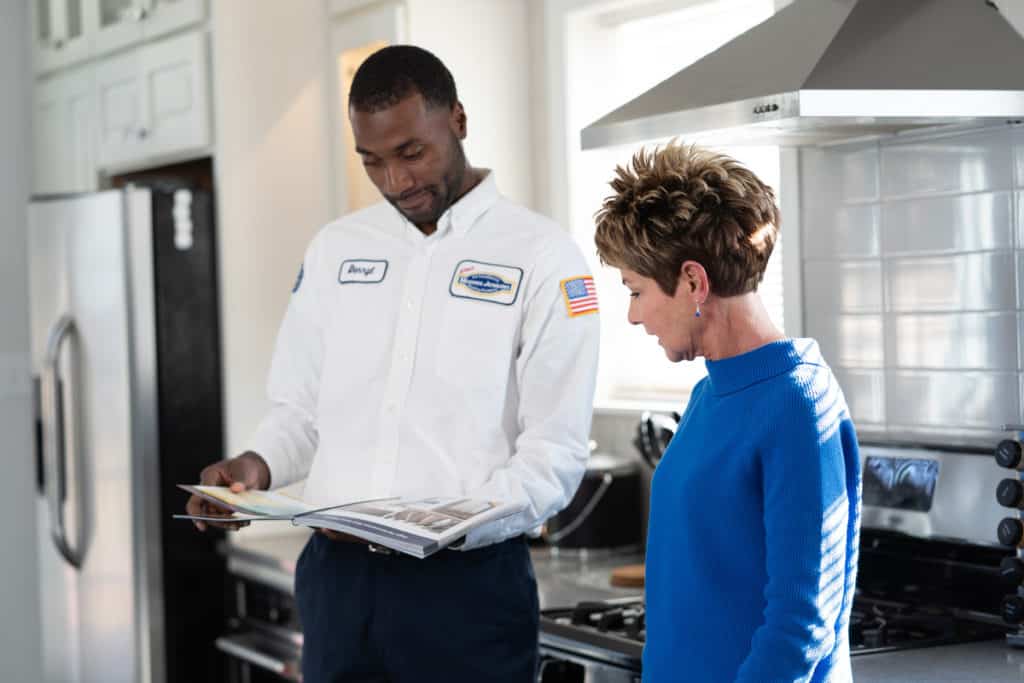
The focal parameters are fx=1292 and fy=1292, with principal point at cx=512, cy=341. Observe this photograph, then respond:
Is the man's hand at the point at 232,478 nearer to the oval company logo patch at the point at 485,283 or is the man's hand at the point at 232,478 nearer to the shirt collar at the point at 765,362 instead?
the oval company logo patch at the point at 485,283

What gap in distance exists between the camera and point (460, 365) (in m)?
1.90

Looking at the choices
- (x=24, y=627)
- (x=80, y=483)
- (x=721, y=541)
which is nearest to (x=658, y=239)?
(x=721, y=541)

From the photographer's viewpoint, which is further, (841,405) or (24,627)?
(24,627)

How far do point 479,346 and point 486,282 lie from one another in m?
0.10

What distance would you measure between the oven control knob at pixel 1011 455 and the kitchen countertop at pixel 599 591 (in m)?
0.26

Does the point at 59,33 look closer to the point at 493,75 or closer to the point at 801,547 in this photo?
the point at 493,75

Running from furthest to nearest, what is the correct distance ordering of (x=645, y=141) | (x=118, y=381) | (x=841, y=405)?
(x=118, y=381) → (x=645, y=141) → (x=841, y=405)

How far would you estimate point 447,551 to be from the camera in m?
1.83

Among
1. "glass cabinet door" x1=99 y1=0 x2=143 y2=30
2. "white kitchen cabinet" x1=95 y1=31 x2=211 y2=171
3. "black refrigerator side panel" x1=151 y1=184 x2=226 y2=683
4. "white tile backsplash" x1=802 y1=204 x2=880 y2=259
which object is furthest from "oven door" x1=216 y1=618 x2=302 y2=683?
"glass cabinet door" x1=99 y1=0 x2=143 y2=30

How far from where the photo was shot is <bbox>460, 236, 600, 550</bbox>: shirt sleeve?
178 centimetres

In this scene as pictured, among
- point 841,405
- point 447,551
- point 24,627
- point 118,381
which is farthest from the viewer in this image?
point 24,627

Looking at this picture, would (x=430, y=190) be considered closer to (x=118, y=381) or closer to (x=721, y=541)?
(x=721, y=541)

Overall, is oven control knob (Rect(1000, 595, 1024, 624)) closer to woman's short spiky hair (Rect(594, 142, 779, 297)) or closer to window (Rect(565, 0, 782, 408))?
woman's short spiky hair (Rect(594, 142, 779, 297))

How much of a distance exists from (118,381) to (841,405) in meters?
2.33
